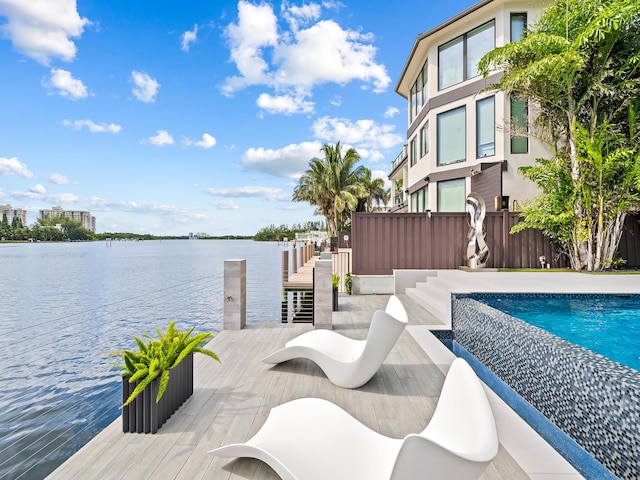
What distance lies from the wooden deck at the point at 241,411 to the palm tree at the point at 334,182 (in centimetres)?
2616

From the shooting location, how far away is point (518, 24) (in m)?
11.9

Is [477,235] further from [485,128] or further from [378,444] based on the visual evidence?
[378,444]

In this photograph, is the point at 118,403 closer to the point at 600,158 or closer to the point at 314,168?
the point at 600,158

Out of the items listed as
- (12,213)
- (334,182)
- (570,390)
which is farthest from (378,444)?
(12,213)

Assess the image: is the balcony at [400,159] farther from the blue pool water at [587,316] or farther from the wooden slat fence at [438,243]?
the blue pool water at [587,316]

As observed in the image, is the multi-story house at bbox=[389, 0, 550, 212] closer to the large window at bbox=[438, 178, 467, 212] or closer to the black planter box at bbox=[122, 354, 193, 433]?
the large window at bbox=[438, 178, 467, 212]

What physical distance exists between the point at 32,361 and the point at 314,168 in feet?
91.3

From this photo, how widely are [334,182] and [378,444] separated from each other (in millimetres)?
29903

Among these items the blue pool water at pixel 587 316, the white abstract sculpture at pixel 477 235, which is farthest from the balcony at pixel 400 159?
the blue pool water at pixel 587 316

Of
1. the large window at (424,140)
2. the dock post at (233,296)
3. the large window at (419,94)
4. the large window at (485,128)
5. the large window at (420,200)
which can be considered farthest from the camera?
the large window at (420,200)

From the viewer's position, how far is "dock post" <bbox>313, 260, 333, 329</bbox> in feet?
20.9

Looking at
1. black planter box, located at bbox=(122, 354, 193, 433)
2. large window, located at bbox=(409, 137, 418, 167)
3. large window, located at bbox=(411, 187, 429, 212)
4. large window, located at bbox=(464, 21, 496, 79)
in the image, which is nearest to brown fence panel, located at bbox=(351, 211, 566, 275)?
large window, located at bbox=(411, 187, 429, 212)

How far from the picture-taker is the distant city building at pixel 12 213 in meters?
78.4

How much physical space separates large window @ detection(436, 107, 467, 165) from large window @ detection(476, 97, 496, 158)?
0.51 metres
